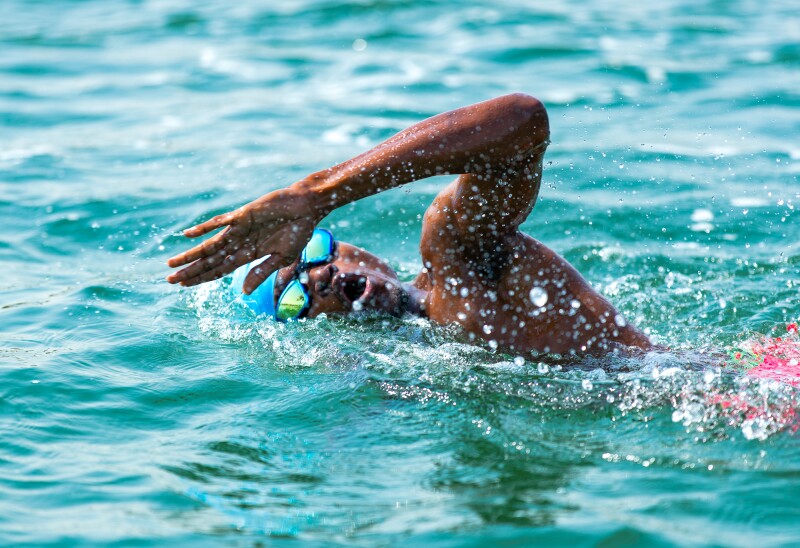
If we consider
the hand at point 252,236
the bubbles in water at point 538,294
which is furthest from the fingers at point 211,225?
the bubbles in water at point 538,294

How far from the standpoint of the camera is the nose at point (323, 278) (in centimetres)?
470

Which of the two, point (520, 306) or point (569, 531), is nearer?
point (569, 531)

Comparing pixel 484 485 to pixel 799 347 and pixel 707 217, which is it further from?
pixel 707 217

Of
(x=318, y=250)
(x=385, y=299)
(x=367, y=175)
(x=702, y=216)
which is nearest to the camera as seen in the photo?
(x=367, y=175)

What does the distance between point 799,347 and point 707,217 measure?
8.59ft

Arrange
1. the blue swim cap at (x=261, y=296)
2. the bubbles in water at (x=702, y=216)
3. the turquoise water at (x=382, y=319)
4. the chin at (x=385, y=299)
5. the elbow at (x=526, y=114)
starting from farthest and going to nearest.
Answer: the bubbles in water at (x=702, y=216)
the blue swim cap at (x=261, y=296)
the chin at (x=385, y=299)
the elbow at (x=526, y=114)
the turquoise water at (x=382, y=319)

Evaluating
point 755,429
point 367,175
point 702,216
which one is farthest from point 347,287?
point 702,216

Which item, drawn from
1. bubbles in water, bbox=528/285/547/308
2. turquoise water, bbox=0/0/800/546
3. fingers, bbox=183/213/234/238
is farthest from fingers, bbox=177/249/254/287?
bubbles in water, bbox=528/285/547/308

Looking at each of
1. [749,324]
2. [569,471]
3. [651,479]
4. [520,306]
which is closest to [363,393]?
[520,306]

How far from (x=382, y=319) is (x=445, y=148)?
1186mm

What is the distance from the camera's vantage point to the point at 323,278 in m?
4.70

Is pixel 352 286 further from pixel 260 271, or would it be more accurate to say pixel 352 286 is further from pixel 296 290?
pixel 260 271

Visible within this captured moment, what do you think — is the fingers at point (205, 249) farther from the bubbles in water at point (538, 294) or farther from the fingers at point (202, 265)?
the bubbles in water at point (538, 294)

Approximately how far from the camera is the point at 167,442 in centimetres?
399
